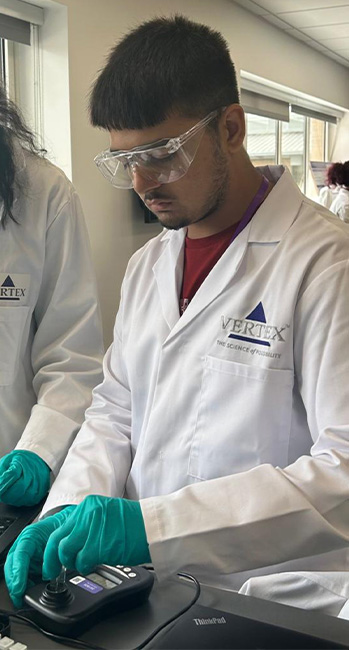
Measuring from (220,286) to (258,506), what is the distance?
0.41m

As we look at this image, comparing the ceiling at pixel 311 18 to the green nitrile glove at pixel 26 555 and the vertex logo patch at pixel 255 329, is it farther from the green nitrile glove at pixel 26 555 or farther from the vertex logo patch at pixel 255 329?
the green nitrile glove at pixel 26 555

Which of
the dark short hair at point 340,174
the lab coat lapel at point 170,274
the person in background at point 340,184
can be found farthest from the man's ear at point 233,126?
the dark short hair at point 340,174

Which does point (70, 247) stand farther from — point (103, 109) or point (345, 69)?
point (345, 69)

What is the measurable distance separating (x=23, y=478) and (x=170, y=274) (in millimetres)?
477

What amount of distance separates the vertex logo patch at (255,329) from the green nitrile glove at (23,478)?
0.47 metres

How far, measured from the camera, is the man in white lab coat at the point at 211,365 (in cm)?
99

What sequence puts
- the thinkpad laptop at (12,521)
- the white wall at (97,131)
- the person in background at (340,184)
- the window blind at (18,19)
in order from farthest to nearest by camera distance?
the person in background at (340,184)
the white wall at (97,131)
the window blind at (18,19)
the thinkpad laptop at (12,521)

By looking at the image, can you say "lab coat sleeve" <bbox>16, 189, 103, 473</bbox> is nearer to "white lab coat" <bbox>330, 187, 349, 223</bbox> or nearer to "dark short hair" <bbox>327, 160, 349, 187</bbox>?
"white lab coat" <bbox>330, 187, 349, 223</bbox>

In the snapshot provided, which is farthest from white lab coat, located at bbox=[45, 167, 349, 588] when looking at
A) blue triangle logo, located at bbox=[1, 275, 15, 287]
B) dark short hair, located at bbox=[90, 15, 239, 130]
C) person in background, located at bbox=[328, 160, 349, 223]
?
person in background, located at bbox=[328, 160, 349, 223]

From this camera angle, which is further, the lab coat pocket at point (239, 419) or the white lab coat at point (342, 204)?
the white lab coat at point (342, 204)

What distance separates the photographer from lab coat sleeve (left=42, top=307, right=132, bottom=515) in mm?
1247

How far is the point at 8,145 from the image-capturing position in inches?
63.8

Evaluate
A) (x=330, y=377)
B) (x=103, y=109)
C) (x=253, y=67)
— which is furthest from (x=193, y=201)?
(x=253, y=67)

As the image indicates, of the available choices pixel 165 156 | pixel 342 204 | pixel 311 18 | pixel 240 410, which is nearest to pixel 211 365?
pixel 240 410
